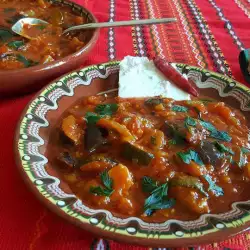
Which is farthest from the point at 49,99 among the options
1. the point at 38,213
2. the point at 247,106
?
the point at 247,106

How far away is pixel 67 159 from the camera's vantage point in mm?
1184

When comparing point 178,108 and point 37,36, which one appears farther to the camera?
point 37,36

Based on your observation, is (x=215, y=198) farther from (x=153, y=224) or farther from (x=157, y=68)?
(x=157, y=68)

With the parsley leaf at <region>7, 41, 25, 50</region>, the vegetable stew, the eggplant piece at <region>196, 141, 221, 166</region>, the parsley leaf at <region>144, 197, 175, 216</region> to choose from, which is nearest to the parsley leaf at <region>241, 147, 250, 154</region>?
the vegetable stew

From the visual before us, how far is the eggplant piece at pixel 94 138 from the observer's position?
3.99 ft

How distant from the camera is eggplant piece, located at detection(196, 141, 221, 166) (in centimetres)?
118

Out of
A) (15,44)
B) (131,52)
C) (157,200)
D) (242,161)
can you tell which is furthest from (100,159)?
(131,52)

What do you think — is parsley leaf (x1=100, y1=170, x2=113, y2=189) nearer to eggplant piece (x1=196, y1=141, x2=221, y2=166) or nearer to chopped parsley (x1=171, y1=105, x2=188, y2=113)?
eggplant piece (x1=196, y1=141, x2=221, y2=166)

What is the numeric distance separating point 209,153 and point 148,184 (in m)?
0.22

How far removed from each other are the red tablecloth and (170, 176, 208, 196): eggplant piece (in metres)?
0.16

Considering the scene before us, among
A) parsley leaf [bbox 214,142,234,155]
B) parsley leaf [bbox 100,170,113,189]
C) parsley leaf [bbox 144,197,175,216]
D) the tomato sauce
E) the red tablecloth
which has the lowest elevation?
the red tablecloth

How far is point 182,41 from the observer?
2131 millimetres

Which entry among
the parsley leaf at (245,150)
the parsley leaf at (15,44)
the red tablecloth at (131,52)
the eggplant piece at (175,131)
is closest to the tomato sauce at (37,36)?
the parsley leaf at (15,44)

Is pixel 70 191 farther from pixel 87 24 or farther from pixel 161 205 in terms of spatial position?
pixel 87 24
